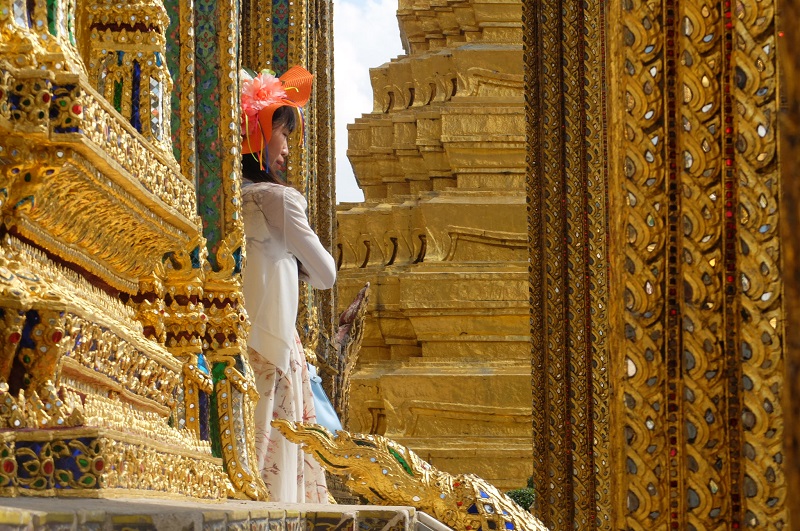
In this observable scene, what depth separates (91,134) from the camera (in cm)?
262

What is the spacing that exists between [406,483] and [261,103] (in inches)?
96.0

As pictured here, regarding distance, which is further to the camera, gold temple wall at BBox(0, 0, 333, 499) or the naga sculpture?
the naga sculpture

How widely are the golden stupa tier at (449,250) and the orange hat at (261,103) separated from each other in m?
7.59

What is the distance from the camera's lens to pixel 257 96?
18.9ft

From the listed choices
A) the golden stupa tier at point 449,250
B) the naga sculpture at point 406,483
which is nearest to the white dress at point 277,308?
the naga sculpture at point 406,483

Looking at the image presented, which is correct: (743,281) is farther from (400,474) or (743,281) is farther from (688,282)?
(400,474)

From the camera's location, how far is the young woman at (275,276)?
535 cm

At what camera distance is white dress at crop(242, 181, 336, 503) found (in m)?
5.33

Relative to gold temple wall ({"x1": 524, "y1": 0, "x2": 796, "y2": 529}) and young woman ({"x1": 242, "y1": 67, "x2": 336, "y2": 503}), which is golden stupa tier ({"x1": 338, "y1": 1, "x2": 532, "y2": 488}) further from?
gold temple wall ({"x1": 524, "y1": 0, "x2": 796, "y2": 529})

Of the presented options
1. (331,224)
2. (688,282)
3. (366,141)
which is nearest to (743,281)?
(688,282)

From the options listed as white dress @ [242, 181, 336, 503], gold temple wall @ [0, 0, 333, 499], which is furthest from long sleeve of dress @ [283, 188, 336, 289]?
gold temple wall @ [0, 0, 333, 499]

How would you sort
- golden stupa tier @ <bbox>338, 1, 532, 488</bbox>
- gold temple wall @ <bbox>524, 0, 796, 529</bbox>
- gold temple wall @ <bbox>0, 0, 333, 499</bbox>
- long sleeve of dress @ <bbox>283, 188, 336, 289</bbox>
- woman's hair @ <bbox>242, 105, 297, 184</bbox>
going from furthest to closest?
golden stupa tier @ <bbox>338, 1, 532, 488</bbox>
woman's hair @ <bbox>242, 105, 297, 184</bbox>
long sleeve of dress @ <bbox>283, 188, 336, 289</bbox>
gold temple wall @ <bbox>0, 0, 333, 499</bbox>
gold temple wall @ <bbox>524, 0, 796, 529</bbox>

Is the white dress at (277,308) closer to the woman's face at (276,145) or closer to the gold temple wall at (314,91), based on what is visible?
the woman's face at (276,145)

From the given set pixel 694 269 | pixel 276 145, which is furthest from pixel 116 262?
pixel 276 145
